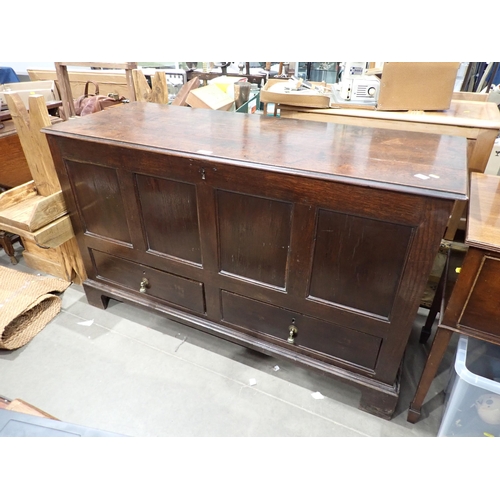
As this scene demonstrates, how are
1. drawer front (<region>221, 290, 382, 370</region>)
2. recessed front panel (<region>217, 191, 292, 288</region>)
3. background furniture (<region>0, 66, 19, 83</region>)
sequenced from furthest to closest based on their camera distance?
background furniture (<region>0, 66, 19, 83</region>), drawer front (<region>221, 290, 382, 370</region>), recessed front panel (<region>217, 191, 292, 288</region>)

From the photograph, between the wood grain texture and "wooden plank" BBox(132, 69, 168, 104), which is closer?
"wooden plank" BBox(132, 69, 168, 104)

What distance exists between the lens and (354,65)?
1.93 m

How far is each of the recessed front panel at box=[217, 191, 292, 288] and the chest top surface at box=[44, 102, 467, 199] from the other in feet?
0.45

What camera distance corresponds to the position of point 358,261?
3.61ft

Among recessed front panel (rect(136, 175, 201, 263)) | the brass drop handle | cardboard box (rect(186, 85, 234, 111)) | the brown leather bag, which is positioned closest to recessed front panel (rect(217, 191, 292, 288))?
recessed front panel (rect(136, 175, 201, 263))

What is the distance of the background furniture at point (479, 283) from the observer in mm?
934

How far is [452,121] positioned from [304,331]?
1053 mm

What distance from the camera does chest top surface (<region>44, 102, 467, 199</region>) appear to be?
987 millimetres

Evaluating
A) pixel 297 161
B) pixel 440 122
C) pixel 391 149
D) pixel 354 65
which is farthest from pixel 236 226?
pixel 354 65

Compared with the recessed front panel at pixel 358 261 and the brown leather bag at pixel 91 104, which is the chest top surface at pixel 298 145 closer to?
the recessed front panel at pixel 358 261

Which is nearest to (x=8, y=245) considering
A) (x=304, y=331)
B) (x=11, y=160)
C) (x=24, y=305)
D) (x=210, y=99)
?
(x=11, y=160)

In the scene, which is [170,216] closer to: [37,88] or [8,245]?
[8,245]

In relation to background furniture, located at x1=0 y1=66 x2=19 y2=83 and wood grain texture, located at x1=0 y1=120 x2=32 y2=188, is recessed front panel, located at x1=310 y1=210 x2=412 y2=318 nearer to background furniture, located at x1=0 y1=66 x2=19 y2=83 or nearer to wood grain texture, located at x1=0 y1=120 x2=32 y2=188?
wood grain texture, located at x1=0 y1=120 x2=32 y2=188

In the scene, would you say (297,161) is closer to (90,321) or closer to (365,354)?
(365,354)
